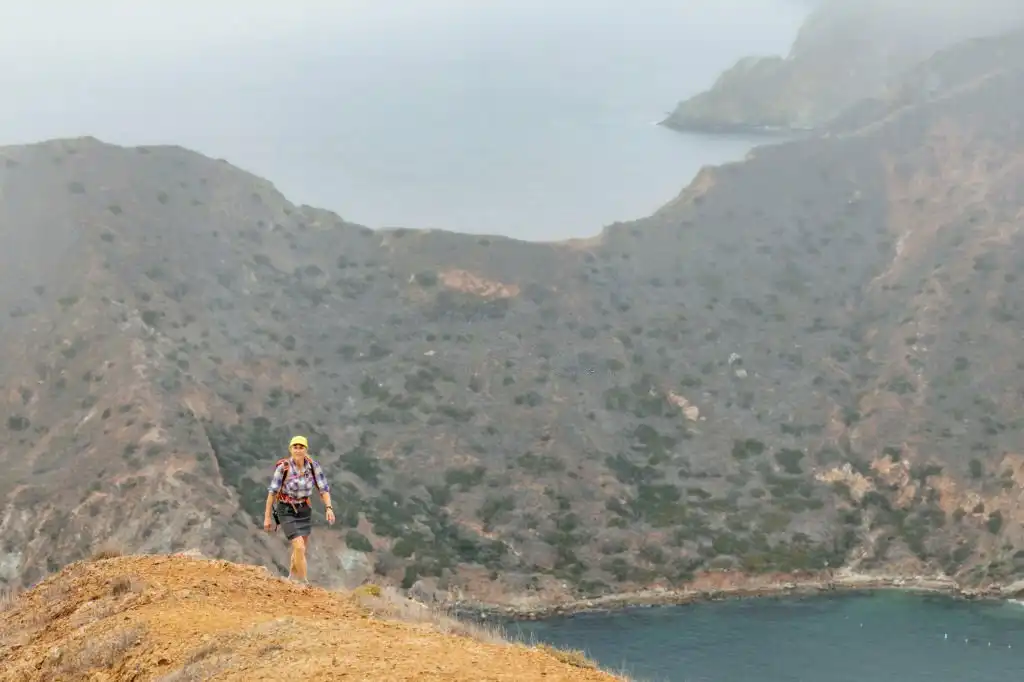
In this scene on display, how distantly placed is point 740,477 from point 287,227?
54792 mm

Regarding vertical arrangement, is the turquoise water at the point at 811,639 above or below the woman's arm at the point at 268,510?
below

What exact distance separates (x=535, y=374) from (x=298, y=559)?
79.8 meters

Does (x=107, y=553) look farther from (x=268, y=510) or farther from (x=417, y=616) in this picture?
(x=417, y=616)

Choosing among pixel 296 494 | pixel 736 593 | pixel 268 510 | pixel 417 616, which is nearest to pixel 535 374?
pixel 736 593

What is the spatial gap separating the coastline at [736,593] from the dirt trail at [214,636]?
194 ft

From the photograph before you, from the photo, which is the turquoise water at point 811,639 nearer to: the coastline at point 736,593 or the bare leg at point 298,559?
the coastline at point 736,593

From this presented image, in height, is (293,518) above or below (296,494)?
below

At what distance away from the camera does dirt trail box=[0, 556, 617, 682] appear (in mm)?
12930

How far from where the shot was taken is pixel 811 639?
7212cm

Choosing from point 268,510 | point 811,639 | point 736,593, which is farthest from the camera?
point 736,593

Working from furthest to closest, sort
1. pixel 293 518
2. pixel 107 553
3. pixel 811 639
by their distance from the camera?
1. pixel 811 639
2. pixel 107 553
3. pixel 293 518

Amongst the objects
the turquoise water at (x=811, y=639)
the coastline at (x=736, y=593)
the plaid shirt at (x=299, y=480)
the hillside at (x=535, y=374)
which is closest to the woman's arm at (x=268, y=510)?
the plaid shirt at (x=299, y=480)

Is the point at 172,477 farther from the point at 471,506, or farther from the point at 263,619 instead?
the point at 263,619

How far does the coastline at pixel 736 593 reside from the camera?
257ft
